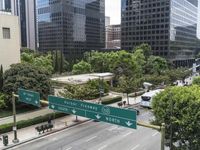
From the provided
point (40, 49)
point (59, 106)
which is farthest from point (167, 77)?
point (40, 49)

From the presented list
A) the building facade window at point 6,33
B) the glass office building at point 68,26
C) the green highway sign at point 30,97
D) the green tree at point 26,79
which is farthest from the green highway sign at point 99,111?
the glass office building at point 68,26

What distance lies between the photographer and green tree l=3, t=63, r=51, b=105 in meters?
39.6

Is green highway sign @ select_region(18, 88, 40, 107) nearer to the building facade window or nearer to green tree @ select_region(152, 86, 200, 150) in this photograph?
green tree @ select_region(152, 86, 200, 150)

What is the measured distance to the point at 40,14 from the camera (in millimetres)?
147625

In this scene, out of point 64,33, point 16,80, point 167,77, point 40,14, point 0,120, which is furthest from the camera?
point 40,14

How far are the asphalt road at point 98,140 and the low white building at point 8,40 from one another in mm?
19908

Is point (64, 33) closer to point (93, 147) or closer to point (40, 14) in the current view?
point (40, 14)

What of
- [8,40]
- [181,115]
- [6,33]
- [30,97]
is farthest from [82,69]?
[181,115]

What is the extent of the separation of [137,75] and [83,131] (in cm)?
4016

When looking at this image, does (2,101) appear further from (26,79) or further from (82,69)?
(82,69)

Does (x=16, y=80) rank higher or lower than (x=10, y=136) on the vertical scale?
higher

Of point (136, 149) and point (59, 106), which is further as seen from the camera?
point (136, 149)

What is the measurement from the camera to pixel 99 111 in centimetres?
1964

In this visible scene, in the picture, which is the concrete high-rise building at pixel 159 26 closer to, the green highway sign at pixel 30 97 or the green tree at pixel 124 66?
the green tree at pixel 124 66
